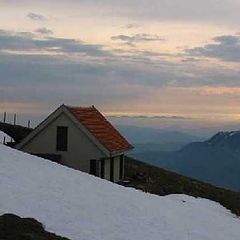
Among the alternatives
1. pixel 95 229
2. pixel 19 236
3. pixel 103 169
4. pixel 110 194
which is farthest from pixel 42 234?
pixel 103 169

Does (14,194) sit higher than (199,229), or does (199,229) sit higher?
(14,194)

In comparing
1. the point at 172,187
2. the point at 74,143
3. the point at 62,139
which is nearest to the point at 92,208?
the point at 74,143

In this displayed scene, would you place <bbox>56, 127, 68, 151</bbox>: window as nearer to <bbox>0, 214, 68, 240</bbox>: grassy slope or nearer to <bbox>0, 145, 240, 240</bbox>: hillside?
<bbox>0, 145, 240, 240</bbox>: hillside

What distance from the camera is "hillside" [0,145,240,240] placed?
24.7 meters

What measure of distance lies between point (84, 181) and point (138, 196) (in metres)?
3.69

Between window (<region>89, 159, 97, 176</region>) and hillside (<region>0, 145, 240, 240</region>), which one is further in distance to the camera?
window (<region>89, 159, 97, 176</region>)

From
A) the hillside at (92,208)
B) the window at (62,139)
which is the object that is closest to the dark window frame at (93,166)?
the window at (62,139)

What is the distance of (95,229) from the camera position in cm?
2470

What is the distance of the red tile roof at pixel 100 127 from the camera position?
44781mm

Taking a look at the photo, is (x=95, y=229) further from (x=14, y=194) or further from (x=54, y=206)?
(x=14, y=194)

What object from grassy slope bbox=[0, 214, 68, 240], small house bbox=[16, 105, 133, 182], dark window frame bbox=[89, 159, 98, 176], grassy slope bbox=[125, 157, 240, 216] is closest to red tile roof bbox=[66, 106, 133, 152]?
small house bbox=[16, 105, 133, 182]

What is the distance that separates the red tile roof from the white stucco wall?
0.83 metres

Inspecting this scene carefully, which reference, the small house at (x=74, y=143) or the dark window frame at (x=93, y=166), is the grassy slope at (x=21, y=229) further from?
the small house at (x=74, y=143)

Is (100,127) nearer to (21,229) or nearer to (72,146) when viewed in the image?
(72,146)
